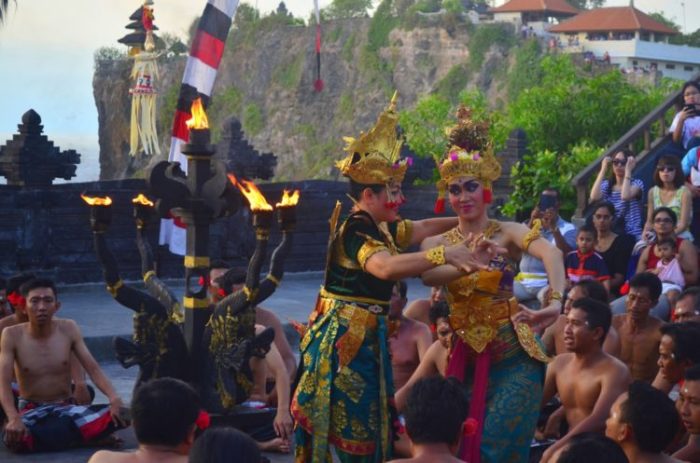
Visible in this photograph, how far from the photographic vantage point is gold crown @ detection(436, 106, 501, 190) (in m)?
6.38

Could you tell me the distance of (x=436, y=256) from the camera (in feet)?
18.2

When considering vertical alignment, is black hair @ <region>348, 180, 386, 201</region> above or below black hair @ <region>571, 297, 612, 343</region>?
above

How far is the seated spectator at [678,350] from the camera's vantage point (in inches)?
270

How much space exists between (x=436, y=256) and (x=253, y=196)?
2.31 metres

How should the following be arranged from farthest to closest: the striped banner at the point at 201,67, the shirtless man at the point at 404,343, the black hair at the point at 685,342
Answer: the striped banner at the point at 201,67, the shirtless man at the point at 404,343, the black hair at the point at 685,342

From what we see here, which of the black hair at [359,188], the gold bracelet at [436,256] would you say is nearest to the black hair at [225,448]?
the gold bracelet at [436,256]

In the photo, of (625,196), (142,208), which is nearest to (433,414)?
(142,208)

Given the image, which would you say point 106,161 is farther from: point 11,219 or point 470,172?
point 470,172

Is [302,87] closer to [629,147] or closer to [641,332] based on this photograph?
[629,147]

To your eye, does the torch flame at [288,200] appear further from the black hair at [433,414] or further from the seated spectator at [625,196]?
the seated spectator at [625,196]

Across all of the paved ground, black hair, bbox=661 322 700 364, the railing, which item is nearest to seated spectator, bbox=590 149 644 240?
the railing

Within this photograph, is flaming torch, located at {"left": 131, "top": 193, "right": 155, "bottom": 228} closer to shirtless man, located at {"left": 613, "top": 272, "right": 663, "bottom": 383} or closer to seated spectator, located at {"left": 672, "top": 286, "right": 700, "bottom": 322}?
shirtless man, located at {"left": 613, "top": 272, "right": 663, "bottom": 383}

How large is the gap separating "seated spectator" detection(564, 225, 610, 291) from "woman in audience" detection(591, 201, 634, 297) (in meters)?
0.30

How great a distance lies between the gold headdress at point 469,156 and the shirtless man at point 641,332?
247 centimetres
